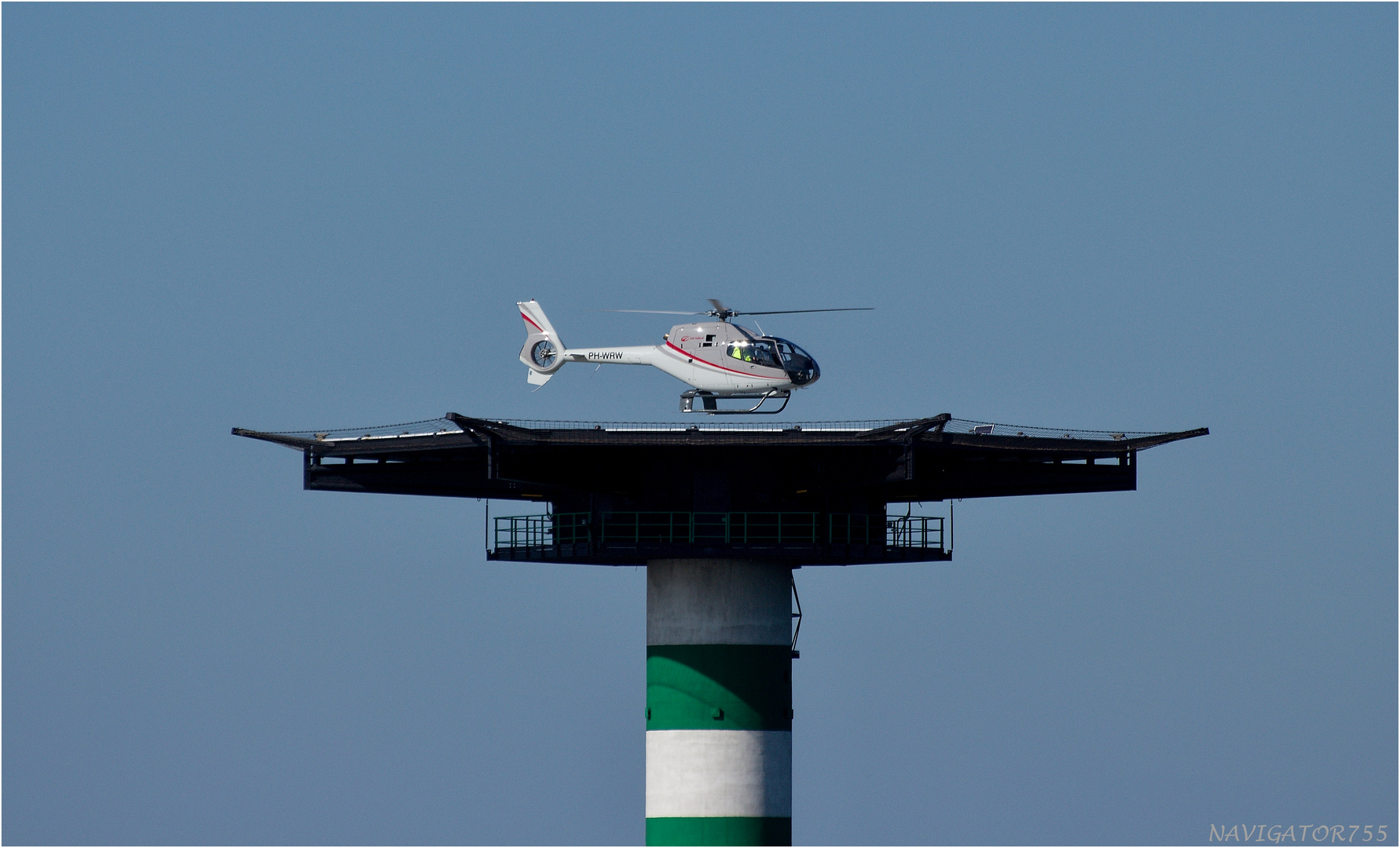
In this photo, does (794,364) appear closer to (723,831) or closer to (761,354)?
(761,354)

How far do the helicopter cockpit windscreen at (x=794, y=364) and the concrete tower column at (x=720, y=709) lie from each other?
5285 mm

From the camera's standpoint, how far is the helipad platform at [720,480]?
6394 centimetres

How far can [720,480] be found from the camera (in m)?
66.3

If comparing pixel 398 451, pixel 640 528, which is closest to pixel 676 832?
pixel 640 528

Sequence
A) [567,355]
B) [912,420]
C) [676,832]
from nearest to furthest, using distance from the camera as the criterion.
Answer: [912,420] < [676,832] < [567,355]

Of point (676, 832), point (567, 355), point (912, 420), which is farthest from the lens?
point (567, 355)

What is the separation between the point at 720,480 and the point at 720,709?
20.7 feet

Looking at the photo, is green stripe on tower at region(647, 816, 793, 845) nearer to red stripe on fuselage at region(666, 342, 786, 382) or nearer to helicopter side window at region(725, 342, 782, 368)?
red stripe on fuselage at region(666, 342, 786, 382)

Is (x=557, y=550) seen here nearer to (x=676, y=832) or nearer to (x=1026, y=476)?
(x=676, y=832)

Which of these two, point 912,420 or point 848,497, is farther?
point 848,497

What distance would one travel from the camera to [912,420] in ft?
205

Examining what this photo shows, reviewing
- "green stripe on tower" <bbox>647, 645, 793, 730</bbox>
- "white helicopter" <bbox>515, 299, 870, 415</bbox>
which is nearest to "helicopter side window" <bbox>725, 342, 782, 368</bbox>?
"white helicopter" <bbox>515, 299, 870, 415</bbox>

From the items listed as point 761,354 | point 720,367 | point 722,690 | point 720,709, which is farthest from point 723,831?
point 761,354

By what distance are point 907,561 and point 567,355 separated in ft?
38.8
